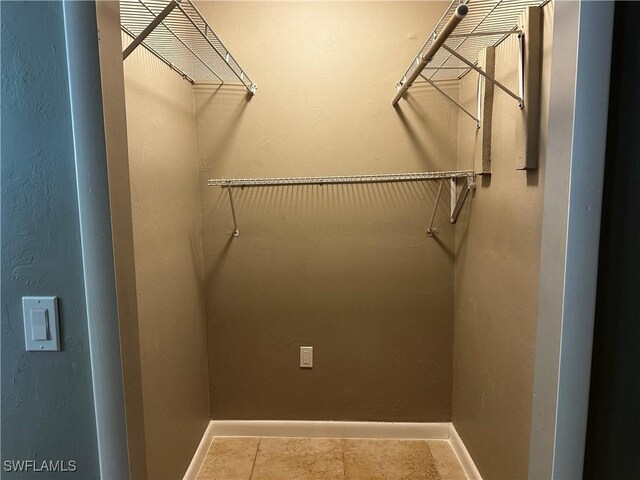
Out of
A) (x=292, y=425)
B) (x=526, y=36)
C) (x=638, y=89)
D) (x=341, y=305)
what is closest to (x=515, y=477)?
(x=341, y=305)

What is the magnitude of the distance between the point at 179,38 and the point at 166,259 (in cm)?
88

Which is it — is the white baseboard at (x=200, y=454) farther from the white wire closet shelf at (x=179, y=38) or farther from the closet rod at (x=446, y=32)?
the closet rod at (x=446, y=32)

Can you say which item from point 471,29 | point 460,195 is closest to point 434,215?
point 460,195

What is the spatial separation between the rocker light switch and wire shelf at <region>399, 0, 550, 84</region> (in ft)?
3.90

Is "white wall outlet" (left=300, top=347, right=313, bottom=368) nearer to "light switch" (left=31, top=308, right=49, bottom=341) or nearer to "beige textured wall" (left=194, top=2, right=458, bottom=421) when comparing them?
"beige textured wall" (left=194, top=2, right=458, bottom=421)

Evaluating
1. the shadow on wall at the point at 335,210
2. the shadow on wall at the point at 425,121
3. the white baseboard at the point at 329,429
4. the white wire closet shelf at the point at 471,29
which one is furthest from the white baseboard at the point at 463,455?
the white wire closet shelf at the point at 471,29

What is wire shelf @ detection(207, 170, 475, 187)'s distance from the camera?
1.92m

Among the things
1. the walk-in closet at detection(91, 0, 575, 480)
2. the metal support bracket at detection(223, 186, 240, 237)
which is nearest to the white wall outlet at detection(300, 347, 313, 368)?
the walk-in closet at detection(91, 0, 575, 480)

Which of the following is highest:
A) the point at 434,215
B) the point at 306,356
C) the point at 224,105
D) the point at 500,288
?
the point at 224,105

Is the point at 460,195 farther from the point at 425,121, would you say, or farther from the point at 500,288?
the point at 500,288

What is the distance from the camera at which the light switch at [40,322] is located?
74 centimetres

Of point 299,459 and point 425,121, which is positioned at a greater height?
point 425,121

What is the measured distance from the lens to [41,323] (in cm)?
74

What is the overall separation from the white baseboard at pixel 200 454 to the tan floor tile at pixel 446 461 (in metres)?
1.25
